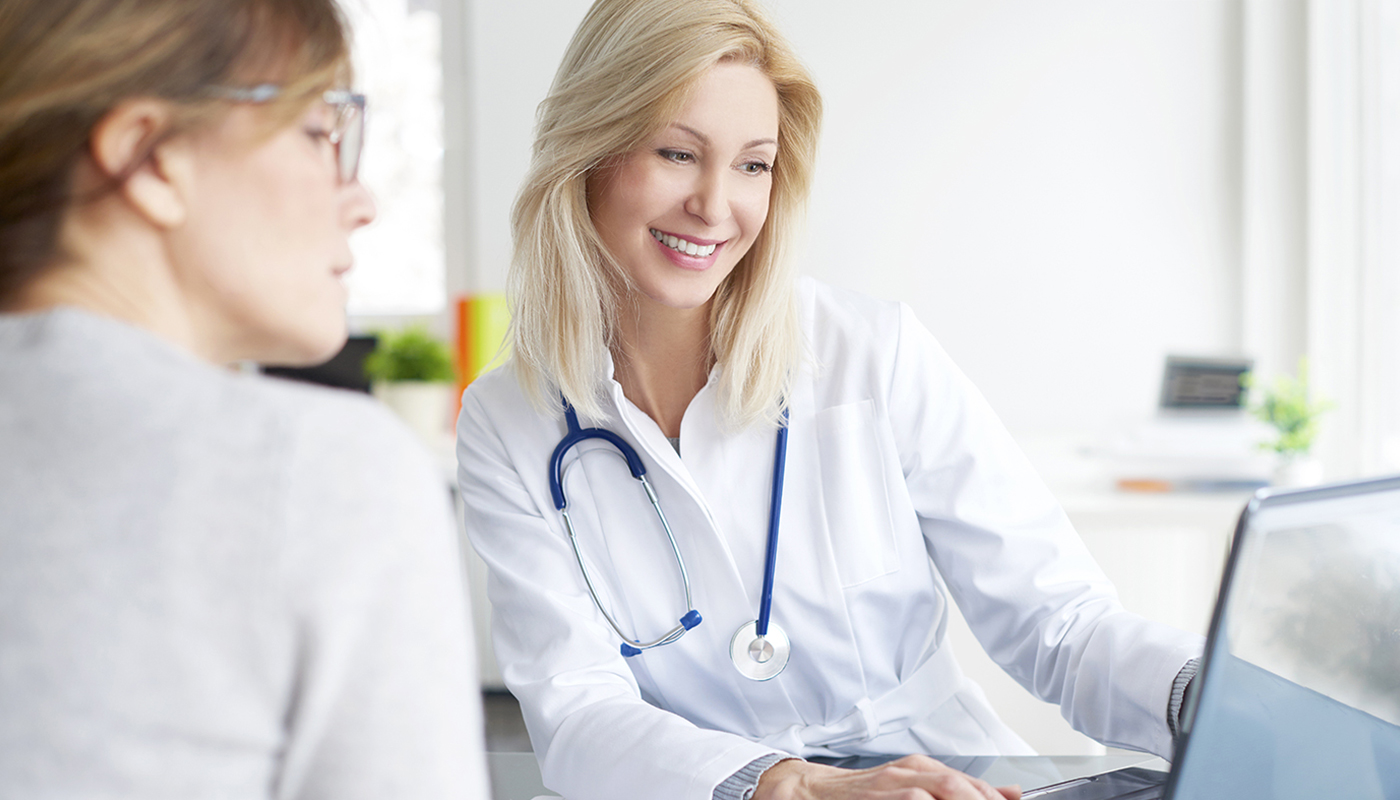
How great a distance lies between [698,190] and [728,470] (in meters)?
0.33

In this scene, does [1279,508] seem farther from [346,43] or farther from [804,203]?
[804,203]

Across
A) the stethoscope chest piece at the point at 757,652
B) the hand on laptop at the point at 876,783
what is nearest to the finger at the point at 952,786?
the hand on laptop at the point at 876,783

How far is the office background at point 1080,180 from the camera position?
7.40ft

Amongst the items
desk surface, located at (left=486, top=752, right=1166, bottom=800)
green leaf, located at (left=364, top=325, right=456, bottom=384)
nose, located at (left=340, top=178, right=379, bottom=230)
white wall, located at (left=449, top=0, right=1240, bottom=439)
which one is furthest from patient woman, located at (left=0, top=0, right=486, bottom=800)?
green leaf, located at (left=364, top=325, right=456, bottom=384)

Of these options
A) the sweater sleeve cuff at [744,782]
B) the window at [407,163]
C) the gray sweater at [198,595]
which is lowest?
the sweater sleeve cuff at [744,782]

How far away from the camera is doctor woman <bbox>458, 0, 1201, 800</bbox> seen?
3.66 ft

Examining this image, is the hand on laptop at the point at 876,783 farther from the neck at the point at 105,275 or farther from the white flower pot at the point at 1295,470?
the white flower pot at the point at 1295,470

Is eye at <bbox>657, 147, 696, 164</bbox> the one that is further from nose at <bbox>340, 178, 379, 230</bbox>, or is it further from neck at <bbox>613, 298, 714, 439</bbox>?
nose at <bbox>340, 178, 379, 230</bbox>

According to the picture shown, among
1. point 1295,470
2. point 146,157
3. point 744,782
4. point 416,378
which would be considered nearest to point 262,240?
point 146,157

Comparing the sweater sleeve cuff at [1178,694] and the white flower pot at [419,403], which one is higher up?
the white flower pot at [419,403]

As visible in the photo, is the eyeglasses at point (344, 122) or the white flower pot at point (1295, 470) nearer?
the eyeglasses at point (344, 122)

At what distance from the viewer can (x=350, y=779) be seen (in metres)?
0.43

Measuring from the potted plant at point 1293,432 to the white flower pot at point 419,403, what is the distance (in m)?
1.94

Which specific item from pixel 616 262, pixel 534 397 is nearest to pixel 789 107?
pixel 616 262
